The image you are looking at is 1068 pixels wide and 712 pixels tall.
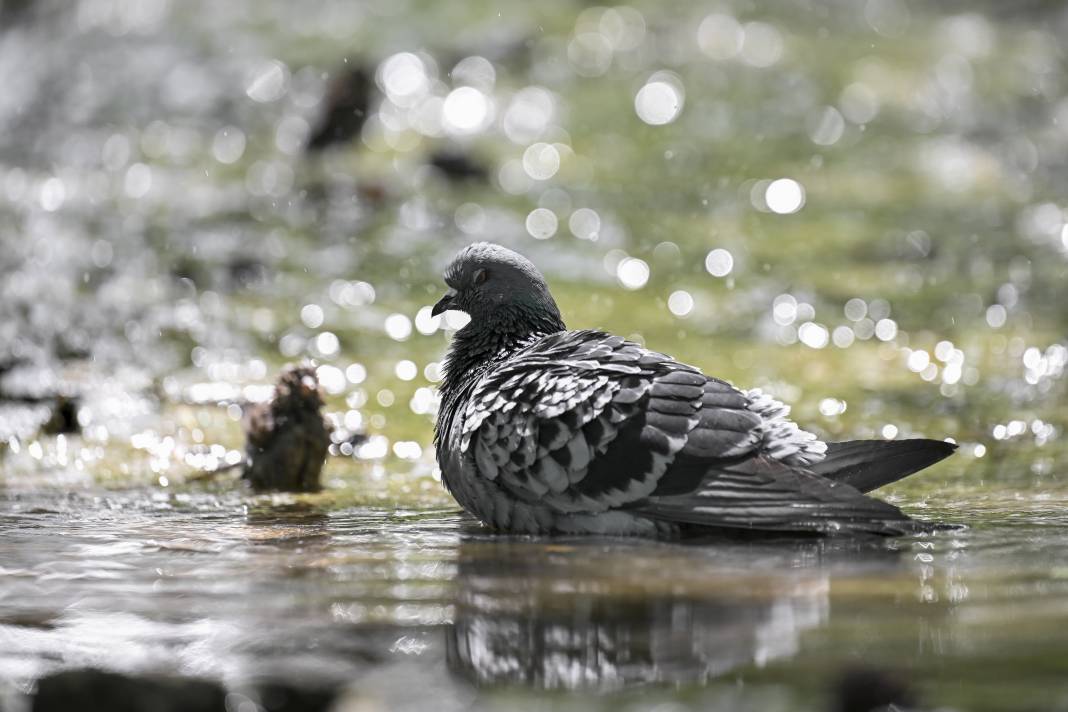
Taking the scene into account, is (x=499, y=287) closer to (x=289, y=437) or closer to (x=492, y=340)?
(x=492, y=340)

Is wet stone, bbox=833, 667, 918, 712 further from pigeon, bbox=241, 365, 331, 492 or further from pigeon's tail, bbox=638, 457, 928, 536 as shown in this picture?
pigeon, bbox=241, 365, 331, 492

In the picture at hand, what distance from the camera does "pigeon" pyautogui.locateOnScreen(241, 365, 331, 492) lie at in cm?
600

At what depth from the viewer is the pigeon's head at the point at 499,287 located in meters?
5.81

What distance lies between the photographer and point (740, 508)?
4.54m

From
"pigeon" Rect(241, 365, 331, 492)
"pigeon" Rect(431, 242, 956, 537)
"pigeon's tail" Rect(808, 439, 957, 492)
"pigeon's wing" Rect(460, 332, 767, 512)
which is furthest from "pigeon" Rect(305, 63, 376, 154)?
"pigeon's tail" Rect(808, 439, 957, 492)

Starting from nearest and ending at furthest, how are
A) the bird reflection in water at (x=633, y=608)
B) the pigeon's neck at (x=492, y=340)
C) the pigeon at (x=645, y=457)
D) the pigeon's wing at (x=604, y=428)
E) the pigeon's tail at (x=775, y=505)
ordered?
the bird reflection in water at (x=633, y=608) < the pigeon's tail at (x=775, y=505) < the pigeon at (x=645, y=457) < the pigeon's wing at (x=604, y=428) < the pigeon's neck at (x=492, y=340)

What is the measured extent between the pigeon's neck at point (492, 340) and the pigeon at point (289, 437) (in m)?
0.66

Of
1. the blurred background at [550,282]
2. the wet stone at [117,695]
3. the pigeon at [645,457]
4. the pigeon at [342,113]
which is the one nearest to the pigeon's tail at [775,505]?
the pigeon at [645,457]

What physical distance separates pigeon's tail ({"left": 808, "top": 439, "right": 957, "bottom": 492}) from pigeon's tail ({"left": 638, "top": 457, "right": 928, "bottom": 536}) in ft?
0.66

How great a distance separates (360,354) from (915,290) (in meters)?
4.02

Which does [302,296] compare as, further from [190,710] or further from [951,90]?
[951,90]

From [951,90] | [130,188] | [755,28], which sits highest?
[755,28]

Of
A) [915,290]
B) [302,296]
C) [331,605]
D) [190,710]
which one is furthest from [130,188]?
[190,710]

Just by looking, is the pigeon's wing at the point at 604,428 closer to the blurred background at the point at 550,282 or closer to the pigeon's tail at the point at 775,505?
the pigeon's tail at the point at 775,505
